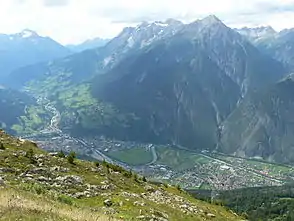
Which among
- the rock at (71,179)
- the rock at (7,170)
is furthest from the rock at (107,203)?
the rock at (7,170)

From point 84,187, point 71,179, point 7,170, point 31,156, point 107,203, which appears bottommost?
point 84,187

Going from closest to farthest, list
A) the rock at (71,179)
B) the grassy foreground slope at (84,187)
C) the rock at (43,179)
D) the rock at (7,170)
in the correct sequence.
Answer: the grassy foreground slope at (84,187) → the rock at (43,179) → the rock at (7,170) → the rock at (71,179)

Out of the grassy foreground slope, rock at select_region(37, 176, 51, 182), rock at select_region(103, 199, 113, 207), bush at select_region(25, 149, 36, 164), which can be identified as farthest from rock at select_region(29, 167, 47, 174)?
rock at select_region(103, 199, 113, 207)

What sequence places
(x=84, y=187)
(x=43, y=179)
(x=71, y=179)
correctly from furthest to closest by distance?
(x=71, y=179) < (x=84, y=187) < (x=43, y=179)

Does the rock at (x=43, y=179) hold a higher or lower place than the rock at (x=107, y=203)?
higher

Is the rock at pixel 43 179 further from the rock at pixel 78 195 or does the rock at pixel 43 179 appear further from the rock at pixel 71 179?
the rock at pixel 78 195

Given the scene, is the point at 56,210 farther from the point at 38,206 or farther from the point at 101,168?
the point at 101,168

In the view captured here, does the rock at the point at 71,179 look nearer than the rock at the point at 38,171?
Yes

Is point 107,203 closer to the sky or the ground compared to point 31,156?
closer to the ground

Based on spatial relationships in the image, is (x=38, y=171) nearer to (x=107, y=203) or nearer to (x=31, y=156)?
(x=31, y=156)

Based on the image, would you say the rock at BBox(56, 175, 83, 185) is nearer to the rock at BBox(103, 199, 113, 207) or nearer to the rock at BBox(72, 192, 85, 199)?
the rock at BBox(72, 192, 85, 199)

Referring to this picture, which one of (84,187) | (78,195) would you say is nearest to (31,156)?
(84,187)
